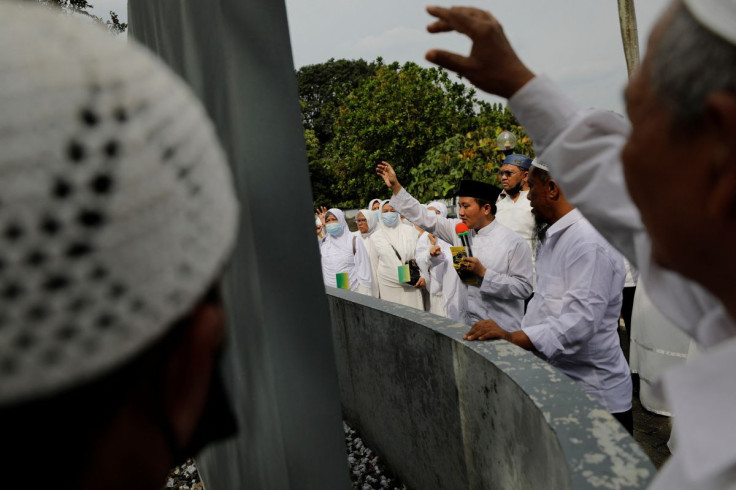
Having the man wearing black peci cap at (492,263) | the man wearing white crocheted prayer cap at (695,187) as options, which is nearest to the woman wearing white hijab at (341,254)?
the man wearing black peci cap at (492,263)

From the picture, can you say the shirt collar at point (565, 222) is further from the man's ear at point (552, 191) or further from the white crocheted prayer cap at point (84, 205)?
the white crocheted prayer cap at point (84, 205)

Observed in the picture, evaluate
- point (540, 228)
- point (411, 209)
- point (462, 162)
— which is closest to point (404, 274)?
point (411, 209)

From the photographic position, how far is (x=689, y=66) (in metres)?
0.76

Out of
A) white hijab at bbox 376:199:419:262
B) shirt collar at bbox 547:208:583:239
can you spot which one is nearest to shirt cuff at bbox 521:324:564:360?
shirt collar at bbox 547:208:583:239

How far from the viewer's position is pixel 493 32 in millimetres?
1528

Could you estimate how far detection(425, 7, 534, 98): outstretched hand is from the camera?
1529 mm

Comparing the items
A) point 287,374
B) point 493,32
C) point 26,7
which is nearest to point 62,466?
point 26,7

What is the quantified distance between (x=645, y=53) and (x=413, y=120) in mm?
31316

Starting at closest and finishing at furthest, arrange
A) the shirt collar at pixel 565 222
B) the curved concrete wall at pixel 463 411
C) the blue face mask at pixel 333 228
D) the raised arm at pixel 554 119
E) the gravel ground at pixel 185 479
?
the raised arm at pixel 554 119, the curved concrete wall at pixel 463 411, the shirt collar at pixel 565 222, the gravel ground at pixel 185 479, the blue face mask at pixel 333 228

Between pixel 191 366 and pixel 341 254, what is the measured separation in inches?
361

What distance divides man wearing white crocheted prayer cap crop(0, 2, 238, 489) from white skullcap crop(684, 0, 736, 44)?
629mm

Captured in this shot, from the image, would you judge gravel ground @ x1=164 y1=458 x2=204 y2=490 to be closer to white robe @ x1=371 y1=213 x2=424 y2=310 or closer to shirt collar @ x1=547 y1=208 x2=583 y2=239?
shirt collar @ x1=547 y1=208 x2=583 y2=239

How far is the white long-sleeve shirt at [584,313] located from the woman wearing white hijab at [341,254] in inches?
231

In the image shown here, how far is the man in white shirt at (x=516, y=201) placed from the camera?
7102mm
